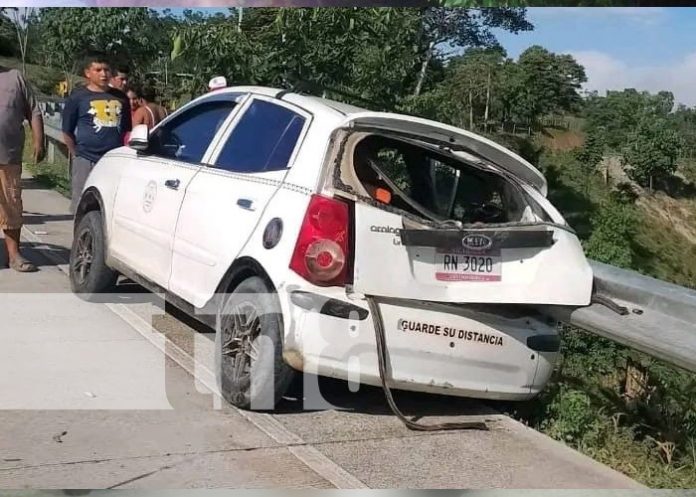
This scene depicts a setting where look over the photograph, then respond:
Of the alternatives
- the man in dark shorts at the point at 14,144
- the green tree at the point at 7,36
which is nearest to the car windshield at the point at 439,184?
the green tree at the point at 7,36

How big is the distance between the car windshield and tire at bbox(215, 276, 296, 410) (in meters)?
0.77

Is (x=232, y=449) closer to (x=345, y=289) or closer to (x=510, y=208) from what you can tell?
(x=345, y=289)

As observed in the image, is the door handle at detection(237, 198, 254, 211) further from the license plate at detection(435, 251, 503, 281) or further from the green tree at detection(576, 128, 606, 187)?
the green tree at detection(576, 128, 606, 187)

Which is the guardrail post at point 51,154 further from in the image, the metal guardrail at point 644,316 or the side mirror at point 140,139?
the metal guardrail at point 644,316

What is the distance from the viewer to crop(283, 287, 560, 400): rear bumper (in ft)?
14.0

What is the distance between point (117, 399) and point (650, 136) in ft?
9.99

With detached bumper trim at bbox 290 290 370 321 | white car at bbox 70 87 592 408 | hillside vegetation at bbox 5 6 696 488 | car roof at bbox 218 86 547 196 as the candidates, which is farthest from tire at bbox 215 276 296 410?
hillside vegetation at bbox 5 6 696 488

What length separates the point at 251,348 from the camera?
4547 millimetres

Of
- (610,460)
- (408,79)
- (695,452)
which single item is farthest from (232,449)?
(408,79)

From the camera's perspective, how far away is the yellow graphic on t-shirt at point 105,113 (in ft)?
22.5

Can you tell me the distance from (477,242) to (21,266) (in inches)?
154

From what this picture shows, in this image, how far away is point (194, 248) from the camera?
5027mm

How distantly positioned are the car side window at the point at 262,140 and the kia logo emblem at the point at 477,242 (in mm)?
920

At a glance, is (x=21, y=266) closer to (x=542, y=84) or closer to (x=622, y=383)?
(x=542, y=84)
